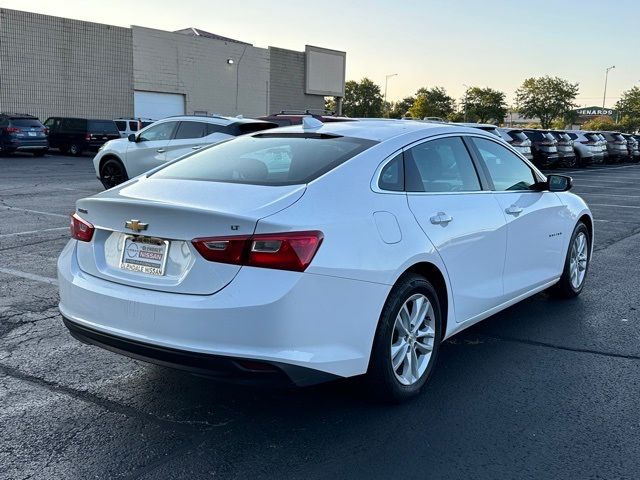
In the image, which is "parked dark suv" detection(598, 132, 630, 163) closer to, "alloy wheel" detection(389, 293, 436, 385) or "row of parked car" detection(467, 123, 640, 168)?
"row of parked car" detection(467, 123, 640, 168)

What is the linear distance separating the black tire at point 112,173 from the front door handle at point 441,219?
1154 cm

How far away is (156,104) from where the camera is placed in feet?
128

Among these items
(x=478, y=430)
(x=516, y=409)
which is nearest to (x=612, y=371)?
(x=516, y=409)

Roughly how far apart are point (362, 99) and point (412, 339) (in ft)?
353

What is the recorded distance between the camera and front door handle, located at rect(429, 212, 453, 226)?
4.13 meters

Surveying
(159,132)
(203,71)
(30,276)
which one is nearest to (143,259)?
(30,276)

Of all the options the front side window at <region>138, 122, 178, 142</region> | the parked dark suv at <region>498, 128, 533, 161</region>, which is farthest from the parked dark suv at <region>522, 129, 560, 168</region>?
the front side window at <region>138, 122, 178, 142</region>

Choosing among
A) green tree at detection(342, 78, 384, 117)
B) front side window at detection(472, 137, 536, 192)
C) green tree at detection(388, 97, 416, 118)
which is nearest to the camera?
front side window at detection(472, 137, 536, 192)

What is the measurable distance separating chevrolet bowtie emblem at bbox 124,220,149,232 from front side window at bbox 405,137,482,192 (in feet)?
5.34

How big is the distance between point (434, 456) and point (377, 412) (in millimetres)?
562

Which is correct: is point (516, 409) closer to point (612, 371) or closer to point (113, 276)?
point (612, 371)

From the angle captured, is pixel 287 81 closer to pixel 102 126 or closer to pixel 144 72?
pixel 144 72

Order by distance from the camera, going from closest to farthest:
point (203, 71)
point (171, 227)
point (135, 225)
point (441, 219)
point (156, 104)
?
point (171, 227) < point (135, 225) < point (441, 219) < point (156, 104) < point (203, 71)

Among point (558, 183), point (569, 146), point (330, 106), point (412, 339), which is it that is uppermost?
point (330, 106)
